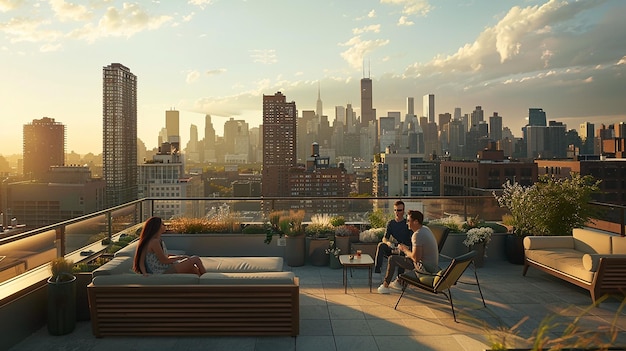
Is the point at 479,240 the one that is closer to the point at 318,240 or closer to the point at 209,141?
the point at 318,240

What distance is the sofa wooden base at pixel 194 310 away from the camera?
4.46 meters

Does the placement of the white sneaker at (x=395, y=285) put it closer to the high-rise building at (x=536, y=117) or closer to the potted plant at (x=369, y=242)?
the potted plant at (x=369, y=242)

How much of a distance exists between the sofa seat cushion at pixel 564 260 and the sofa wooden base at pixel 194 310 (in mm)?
3928

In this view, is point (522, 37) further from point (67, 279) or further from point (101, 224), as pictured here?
point (67, 279)

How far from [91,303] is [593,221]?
28.1ft

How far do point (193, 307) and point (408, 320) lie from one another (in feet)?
7.74

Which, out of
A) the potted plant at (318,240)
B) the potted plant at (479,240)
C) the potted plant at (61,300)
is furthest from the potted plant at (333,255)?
the potted plant at (61,300)

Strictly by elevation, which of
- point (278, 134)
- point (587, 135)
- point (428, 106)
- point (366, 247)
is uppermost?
point (428, 106)

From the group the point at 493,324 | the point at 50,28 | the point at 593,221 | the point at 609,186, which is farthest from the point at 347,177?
the point at 609,186

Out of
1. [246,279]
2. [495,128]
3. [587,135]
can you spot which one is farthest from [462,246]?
[495,128]

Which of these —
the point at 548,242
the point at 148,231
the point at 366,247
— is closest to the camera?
the point at 148,231

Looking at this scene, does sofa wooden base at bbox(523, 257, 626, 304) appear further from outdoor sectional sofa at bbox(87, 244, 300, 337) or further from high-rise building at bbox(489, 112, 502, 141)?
high-rise building at bbox(489, 112, 502, 141)

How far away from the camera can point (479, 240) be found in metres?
7.72

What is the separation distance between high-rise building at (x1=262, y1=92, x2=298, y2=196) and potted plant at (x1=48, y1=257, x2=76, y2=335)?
2894 inches
